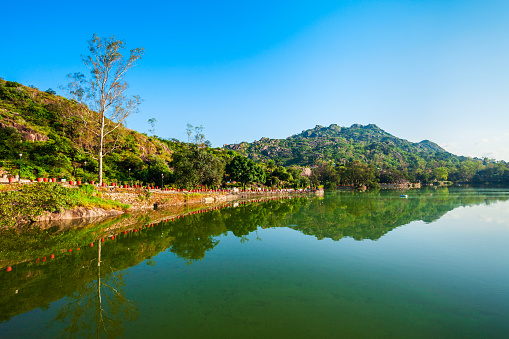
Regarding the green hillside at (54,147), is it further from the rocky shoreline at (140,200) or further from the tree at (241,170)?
the tree at (241,170)

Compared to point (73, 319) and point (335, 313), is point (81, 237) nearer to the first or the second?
point (73, 319)

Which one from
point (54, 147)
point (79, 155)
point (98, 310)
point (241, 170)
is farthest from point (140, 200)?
point (241, 170)

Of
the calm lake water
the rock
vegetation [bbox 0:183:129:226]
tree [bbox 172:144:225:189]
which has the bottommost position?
the calm lake water

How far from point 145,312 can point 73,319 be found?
66.5 inches

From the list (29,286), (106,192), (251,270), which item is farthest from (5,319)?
(106,192)

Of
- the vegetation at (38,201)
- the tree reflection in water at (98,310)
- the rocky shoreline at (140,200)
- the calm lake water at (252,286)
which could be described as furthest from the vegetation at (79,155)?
the tree reflection in water at (98,310)

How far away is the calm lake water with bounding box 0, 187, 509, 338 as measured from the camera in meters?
5.82

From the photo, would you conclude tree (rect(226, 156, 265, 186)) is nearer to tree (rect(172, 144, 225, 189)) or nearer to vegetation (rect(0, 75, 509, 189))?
vegetation (rect(0, 75, 509, 189))

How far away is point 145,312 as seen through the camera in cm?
653

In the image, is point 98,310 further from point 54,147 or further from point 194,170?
point 54,147

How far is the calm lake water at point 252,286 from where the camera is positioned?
582cm

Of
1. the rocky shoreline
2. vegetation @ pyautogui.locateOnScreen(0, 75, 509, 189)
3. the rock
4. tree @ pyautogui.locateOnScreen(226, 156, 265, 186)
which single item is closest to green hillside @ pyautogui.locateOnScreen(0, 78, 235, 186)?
vegetation @ pyautogui.locateOnScreen(0, 75, 509, 189)

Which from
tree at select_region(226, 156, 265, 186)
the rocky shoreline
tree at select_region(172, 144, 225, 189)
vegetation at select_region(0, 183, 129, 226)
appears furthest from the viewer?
tree at select_region(226, 156, 265, 186)

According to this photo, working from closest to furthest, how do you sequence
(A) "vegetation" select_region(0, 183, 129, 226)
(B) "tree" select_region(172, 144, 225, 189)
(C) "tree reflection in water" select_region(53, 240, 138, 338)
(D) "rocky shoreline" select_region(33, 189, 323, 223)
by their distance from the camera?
(C) "tree reflection in water" select_region(53, 240, 138, 338)
(A) "vegetation" select_region(0, 183, 129, 226)
(D) "rocky shoreline" select_region(33, 189, 323, 223)
(B) "tree" select_region(172, 144, 225, 189)
